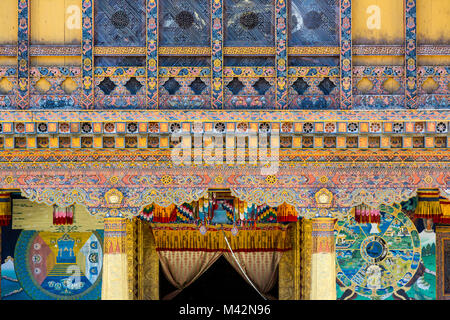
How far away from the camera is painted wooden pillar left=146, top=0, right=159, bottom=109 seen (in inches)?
258

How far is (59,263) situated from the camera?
8.39 metres

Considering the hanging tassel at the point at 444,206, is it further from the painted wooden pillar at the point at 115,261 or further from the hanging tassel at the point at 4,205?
the hanging tassel at the point at 4,205

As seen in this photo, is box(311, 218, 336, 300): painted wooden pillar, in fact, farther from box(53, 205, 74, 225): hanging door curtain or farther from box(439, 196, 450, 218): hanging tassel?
box(53, 205, 74, 225): hanging door curtain

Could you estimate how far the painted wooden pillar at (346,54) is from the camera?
6520 mm

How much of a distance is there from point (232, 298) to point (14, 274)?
122 inches

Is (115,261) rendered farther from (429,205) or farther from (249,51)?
(429,205)

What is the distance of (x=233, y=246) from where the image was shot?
28.5 ft

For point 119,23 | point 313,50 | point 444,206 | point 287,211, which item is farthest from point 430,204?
point 119,23

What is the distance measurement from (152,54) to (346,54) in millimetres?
2099

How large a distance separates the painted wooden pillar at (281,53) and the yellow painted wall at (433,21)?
58.7 inches

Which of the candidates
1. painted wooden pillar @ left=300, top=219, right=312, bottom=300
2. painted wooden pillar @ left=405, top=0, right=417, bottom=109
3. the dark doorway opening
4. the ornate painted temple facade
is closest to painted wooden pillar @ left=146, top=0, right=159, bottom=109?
the ornate painted temple facade

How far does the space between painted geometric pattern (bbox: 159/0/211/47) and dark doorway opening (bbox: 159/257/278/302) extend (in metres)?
3.66

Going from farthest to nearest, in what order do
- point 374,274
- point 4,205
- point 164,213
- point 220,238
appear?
1. point 220,238
2. point 374,274
3. point 4,205
4. point 164,213

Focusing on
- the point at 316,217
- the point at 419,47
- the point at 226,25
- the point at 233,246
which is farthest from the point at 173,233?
the point at 419,47
